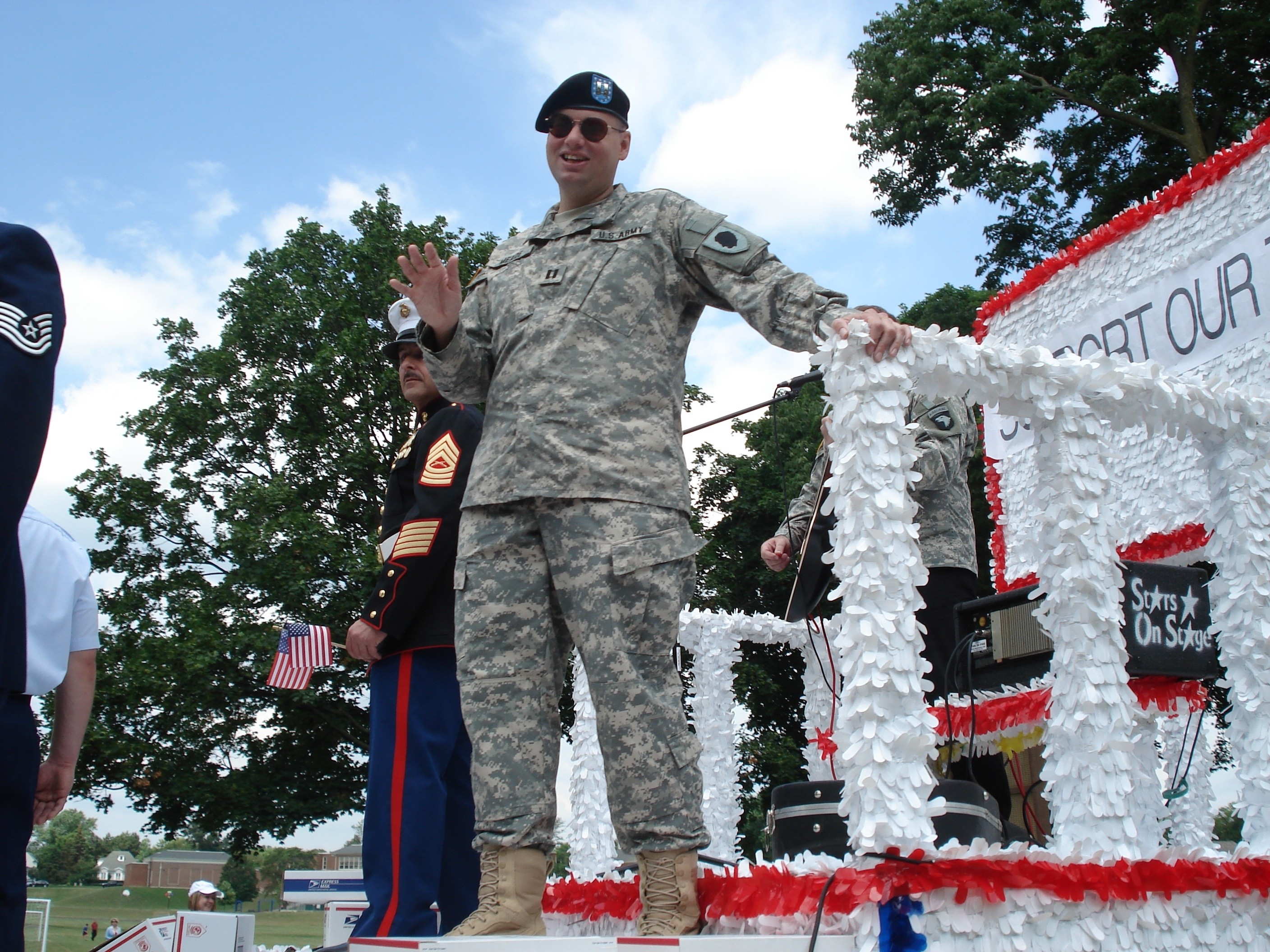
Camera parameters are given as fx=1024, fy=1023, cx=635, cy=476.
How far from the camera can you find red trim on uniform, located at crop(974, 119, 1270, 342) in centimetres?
432

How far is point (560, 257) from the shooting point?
2342 millimetres

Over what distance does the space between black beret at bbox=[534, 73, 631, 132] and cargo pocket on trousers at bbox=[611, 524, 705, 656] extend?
1.01m

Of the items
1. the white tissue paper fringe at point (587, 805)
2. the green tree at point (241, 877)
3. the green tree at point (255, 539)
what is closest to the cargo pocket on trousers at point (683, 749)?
the white tissue paper fringe at point (587, 805)

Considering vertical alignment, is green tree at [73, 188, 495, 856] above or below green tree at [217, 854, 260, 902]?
above

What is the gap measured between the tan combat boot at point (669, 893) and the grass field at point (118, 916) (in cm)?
377

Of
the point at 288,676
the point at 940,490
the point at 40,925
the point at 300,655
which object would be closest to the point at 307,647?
the point at 300,655

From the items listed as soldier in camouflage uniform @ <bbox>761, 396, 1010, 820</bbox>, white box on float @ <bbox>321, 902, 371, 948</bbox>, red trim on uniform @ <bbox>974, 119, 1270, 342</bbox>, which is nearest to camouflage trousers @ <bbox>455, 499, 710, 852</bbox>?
soldier in camouflage uniform @ <bbox>761, 396, 1010, 820</bbox>

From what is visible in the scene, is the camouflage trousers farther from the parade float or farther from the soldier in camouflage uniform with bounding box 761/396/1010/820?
the soldier in camouflage uniform with bounding box 761/396/1010/820

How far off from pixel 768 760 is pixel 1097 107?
35.8 feet

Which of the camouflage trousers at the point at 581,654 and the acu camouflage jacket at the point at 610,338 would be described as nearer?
the camouflage trousers at the point at 581,654

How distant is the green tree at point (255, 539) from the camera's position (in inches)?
555

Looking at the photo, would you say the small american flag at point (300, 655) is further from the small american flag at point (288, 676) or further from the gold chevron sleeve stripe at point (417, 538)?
the gold chevron sleeve stripe at point (417, 538)

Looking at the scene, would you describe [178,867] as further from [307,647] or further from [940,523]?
[940,523]

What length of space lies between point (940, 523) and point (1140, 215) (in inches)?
83.4
